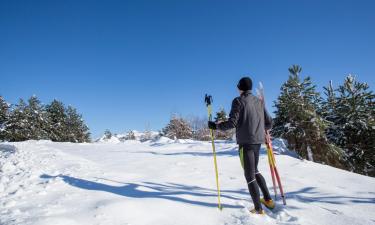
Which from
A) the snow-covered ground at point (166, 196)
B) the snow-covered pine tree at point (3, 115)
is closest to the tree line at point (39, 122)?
the snow-covered pine tree at point (3, 115)

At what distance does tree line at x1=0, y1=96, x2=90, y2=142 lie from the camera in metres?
39.9

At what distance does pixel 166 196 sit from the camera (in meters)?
5.29

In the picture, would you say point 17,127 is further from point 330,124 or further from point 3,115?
point 330,124

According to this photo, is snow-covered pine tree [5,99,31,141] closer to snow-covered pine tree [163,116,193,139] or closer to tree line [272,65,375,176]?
snow-covered pine tree [163,116,193,139]

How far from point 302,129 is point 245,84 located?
45.7 feet

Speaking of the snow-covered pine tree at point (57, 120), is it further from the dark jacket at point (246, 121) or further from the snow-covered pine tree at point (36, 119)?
the dark jacket at point (246, 121)

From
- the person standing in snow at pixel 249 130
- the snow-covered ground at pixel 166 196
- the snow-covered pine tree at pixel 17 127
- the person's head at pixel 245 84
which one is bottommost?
the snow-covered ground at pixel 166 196

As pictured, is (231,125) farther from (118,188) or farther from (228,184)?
(118,188)

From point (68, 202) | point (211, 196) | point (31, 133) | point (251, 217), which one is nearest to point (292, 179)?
point (211, 196)

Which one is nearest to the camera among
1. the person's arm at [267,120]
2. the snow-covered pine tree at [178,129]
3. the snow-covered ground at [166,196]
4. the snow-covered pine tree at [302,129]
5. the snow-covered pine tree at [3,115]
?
the snow-covered ground at [166,196]

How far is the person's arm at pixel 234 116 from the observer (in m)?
4.54

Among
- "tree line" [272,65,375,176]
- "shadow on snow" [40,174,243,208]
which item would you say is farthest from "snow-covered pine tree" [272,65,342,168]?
"shadow on snow" [40,174,243,208]

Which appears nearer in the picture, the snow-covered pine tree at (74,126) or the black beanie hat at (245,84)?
Answer: the black beanie hat at (245,84)

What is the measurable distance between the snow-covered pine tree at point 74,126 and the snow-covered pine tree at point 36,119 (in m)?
4.81
